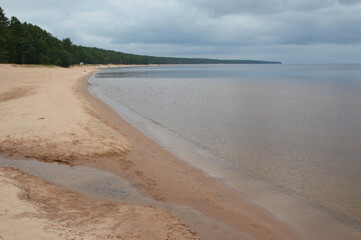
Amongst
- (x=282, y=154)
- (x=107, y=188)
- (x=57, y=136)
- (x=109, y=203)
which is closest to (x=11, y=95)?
(x=57, y=136)

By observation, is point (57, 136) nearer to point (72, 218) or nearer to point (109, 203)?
point (109, 203)

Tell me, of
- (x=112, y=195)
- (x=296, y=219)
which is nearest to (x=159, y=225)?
(x=112, y=195)

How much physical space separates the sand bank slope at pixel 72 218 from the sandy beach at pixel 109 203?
0.04ft

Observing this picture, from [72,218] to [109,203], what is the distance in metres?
1.05

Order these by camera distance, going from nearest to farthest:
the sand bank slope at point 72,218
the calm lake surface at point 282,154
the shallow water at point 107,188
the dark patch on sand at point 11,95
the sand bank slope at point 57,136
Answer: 1. the sand bank slope at point 72,218
2. the shallow water at point 107,188
3. the calm lake surface at point 282,154
4. the sand bank slope at point 57,136
5. the dark patch on sand at point 11,95

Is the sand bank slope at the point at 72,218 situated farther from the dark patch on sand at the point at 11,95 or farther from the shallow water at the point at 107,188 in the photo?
the dark patch on sand at the point at 11,95

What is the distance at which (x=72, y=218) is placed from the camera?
5.36 metres

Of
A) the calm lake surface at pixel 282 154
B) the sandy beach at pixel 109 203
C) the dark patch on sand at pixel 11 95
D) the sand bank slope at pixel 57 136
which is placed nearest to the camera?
the sandy beach at pixel 109 203

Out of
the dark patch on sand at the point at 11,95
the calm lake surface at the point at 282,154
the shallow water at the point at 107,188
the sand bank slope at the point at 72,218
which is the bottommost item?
the calm lake surface at the point at 282,154

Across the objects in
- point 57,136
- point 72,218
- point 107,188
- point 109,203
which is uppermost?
point 57,136

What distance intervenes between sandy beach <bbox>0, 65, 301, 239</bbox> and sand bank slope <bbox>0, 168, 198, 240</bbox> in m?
0.01

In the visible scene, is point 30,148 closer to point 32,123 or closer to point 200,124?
point 32,123

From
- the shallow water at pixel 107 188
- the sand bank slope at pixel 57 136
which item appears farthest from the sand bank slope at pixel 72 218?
the sand bank slope at pixel 57 136

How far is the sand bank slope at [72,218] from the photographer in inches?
186
